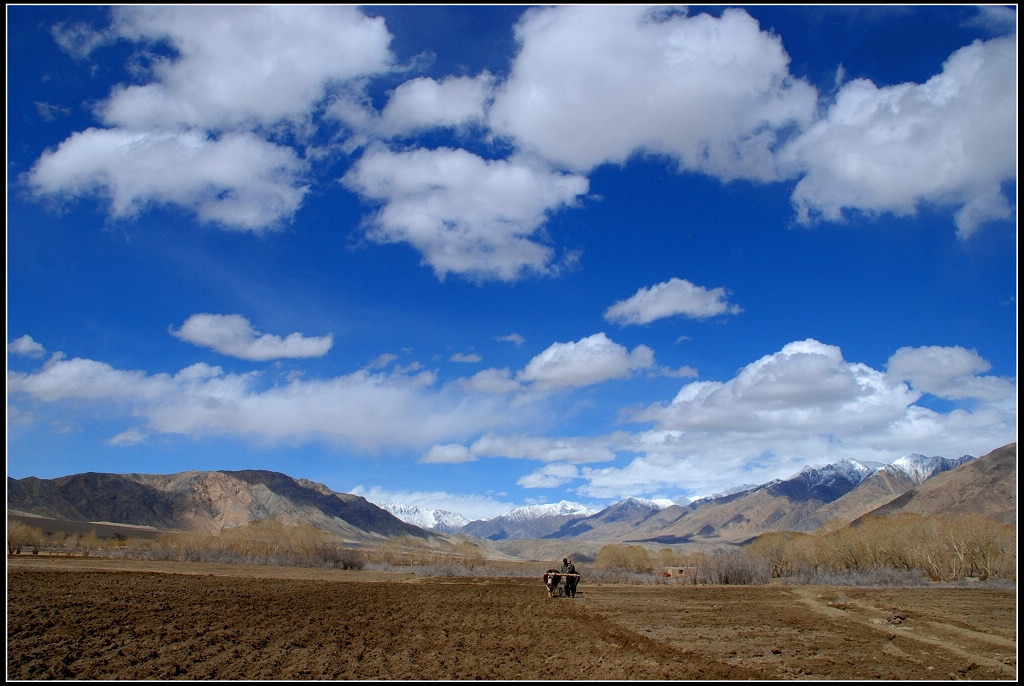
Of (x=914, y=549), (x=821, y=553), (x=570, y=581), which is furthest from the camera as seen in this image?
(x=821, y=553)

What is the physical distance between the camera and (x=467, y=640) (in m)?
17.5

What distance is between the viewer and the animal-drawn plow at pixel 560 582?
108 ft

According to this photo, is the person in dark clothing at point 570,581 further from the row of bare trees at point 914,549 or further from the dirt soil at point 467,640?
the row of bare trees at point 914,549

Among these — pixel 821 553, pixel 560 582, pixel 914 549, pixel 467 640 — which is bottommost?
pixel 821 553

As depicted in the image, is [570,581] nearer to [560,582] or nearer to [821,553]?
[560,582]

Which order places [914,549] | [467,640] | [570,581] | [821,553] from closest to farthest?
1. [467,640]
2. [570,581]
3. [914,549]
4. [821,553]

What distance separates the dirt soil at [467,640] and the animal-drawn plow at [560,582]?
6221 mm

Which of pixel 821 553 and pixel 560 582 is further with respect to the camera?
pixel 821 553

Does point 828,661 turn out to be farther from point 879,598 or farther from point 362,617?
point 879,598

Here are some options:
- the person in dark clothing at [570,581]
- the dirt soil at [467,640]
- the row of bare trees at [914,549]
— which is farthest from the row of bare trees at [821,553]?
the dirt soil at [467,640]

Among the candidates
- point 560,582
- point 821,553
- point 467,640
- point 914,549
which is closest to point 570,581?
point 560,582

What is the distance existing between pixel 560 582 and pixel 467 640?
55.6 feet

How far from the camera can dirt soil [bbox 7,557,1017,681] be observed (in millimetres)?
13422

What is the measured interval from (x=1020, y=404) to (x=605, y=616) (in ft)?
55.0
